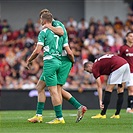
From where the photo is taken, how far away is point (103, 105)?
1452 centimetres

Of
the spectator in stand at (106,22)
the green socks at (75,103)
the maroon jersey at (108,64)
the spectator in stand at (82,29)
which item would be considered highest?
the spectator in stand at (106,22)

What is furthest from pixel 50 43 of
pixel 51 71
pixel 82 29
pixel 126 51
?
pixel 82 29

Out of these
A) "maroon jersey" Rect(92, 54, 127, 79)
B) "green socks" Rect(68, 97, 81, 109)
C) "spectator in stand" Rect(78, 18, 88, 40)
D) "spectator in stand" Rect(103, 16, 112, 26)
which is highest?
"spectator in stand" Rect(103, 16, 112, 26)

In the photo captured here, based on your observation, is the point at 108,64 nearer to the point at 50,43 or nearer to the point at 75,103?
the point at 75,103

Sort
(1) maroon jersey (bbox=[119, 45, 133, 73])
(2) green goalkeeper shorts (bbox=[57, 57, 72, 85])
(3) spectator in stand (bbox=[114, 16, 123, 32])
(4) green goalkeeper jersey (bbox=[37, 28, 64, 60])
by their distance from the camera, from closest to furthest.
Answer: (4) green goalkeeper jersey (bbox=[37, 28, 64, 60]), (2) green goalkeeper shorts (bbox=[57, 57, 72, 85]), (1) maroon jersey (bbox=[119, 45, 133, 73]), (3) spectator in stand (bbox=[114, 16, 123, 32])

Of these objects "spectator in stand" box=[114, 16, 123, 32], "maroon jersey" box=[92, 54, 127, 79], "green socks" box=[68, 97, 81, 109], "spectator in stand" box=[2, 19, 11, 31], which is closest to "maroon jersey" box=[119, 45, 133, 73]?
"maroon jersey" box=[92, 54, 127, 79]

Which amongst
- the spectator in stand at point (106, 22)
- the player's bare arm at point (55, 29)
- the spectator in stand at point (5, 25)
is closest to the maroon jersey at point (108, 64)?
the player's bare arm at point (55, 29)

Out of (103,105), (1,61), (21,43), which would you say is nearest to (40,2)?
(21,43)

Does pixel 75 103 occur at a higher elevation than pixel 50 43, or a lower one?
lower

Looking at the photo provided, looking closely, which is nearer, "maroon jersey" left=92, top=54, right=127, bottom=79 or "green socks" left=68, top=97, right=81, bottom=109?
"green socks" left=68, top=97, right=81, bottom=109

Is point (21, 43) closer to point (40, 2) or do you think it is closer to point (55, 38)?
point (40, 2)

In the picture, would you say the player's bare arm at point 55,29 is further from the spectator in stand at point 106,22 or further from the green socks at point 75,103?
the spectator in stand at point 106,22

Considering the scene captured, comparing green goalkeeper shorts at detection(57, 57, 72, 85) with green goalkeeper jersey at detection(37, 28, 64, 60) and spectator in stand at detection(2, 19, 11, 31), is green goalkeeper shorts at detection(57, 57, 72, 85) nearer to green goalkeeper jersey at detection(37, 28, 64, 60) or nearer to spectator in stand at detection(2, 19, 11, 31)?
green goalkeeper jersey at detection(37, 28, 64, 60)

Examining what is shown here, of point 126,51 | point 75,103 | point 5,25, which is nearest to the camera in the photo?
point 75,103
